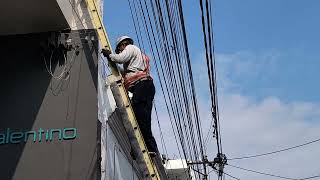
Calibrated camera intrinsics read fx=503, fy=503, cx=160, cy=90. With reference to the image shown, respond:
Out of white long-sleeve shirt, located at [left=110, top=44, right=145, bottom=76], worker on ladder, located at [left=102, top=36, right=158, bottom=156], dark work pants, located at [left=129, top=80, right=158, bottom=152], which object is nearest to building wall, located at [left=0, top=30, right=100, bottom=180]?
white long-sleeve shirt, located at [left=110, top=44, right=145, bottom=76]

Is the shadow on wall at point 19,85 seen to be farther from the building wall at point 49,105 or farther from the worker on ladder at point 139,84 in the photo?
the worker on ladder at point 139,84

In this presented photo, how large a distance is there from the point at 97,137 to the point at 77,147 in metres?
0.26

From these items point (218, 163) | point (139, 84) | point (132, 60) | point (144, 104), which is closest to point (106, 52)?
point (132, 60)

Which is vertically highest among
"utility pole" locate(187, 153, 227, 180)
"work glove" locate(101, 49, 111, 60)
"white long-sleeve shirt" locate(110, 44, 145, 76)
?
"utility pole" locate(187, 153, 227, 180)

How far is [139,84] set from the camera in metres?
7.42

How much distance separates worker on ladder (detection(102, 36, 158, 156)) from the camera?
741cm

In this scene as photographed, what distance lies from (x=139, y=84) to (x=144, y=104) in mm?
322

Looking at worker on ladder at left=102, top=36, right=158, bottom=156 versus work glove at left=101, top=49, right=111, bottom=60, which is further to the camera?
worker on ladder at left=102, top=36, right=158, bottom=156

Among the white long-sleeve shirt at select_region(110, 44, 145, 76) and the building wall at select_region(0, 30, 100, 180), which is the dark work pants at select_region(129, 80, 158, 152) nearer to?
the white long-sleeve shirt at select_region(110, 44, 145, 76)

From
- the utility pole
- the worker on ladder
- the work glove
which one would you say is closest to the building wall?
the work glove

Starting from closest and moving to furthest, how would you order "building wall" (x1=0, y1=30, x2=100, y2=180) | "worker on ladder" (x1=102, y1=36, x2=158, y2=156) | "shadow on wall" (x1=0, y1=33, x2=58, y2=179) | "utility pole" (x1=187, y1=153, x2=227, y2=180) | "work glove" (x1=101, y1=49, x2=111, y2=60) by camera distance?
"building wall" (x1=0, y1=30, x2=100, y2=180)
"shadow on wall" (x1=0, y1=33, x2=58, y2=179)
"work glove" (x1=101, y1=49, x2=111, y2=60)
"worker on ladder" (x1=102, y1=36, x2=158, y2=156)
"utility pole" (x1=187, y1=153, x2=227, y2=180)

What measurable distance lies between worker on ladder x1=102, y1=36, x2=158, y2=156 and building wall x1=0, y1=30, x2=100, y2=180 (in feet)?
3.29

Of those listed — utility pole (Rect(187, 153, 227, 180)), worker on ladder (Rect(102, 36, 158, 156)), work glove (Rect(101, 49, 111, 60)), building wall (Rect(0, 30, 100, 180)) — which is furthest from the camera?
utility pole (Rect(187, 153, 227, 180))

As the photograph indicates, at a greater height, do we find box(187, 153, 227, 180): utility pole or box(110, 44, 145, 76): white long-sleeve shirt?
box(187, 153, 227, 180): utility pole
